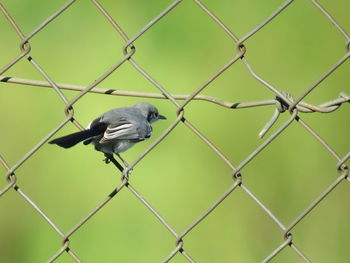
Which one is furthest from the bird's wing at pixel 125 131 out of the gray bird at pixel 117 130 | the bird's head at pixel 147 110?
the bird's head at pixel 147 110

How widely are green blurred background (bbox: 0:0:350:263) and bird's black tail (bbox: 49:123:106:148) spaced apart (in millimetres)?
809

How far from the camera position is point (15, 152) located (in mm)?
3330

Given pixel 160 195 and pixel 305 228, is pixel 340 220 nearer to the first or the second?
pixel 305 228

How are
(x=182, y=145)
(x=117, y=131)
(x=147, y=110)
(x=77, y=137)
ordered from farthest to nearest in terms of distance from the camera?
(x=182, y=145) < (x=147, y=110) < (x=117, y=131) < (x=77, y=137)

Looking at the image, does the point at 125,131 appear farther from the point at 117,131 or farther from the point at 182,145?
the point at 182,145

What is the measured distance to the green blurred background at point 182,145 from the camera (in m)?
3.07

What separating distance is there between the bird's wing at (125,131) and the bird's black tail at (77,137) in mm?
26

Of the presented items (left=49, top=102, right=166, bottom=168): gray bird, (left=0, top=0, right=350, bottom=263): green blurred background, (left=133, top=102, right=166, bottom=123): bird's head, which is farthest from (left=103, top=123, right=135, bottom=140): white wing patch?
(left=0, top=0, right=350, bottom=263): green blurred background

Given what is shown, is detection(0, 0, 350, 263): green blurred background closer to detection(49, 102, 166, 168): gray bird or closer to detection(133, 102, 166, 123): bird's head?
detection(133, 102, 166, 123): bird's head

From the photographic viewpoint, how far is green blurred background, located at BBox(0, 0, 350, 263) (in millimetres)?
3070

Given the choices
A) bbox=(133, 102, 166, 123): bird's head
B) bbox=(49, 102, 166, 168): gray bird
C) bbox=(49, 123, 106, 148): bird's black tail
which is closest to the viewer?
bbox=(49, 123, 106, 148): bird's black tail

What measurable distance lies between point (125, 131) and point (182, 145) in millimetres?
929

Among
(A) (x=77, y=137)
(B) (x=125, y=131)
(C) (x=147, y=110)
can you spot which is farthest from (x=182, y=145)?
(A) (x=77, y=137)

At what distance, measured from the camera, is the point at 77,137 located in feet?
6.54
